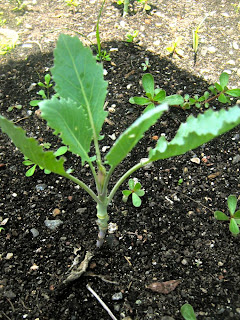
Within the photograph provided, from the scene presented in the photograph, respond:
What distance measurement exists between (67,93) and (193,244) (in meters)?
0.60

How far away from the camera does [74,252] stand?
1.04 m

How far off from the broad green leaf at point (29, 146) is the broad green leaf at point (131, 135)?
0.12 m

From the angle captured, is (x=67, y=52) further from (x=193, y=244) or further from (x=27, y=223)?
(x=193, y=244)

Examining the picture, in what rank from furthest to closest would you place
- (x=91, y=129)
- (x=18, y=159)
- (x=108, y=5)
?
1. (x=108, y=5)
2. (x=18, y=159)
3. (x=91, y=129)

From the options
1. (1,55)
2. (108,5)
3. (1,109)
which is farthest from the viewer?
(108,5)

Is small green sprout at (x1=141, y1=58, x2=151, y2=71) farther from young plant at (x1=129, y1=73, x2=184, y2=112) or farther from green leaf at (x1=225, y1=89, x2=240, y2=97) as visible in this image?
green leaf at (x1=225, y1=89, x2=240, y2=97)

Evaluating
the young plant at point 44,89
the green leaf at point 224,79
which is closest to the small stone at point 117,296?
the young plant at point 44,89

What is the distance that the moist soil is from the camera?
96cm

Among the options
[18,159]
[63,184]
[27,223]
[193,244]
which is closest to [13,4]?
[18,159]

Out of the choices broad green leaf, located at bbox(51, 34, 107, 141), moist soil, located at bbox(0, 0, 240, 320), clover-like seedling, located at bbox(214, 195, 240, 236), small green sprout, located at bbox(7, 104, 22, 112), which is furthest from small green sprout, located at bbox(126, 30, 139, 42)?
clover-like seedling, located at bbox(214, 195, 240, 236)

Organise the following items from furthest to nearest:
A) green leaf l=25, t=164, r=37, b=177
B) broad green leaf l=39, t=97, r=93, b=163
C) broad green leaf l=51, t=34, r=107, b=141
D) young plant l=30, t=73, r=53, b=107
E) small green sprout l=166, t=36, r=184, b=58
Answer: small green sprout l=166, t=36, r=184, b=58 → young plant l=30, t=73, r=53, b=107 → green leaf l=25, t=164, r=37, b=177 → broad green leaf l=51, t=34, r=107, b=141 → broad green leaf l=39, t=97, r=93, b=163

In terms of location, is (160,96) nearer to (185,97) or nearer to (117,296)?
(185,97)

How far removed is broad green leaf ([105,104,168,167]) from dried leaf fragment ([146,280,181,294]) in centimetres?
43

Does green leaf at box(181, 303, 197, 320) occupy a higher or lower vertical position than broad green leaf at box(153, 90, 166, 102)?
lower
